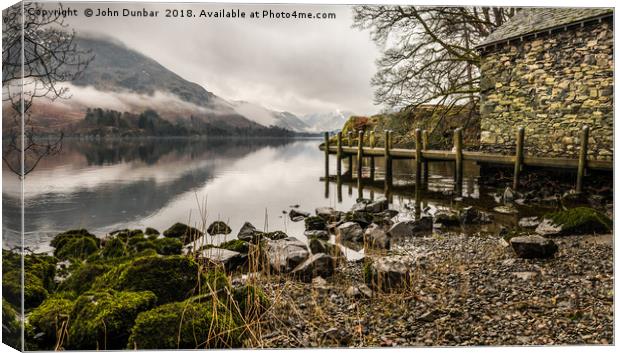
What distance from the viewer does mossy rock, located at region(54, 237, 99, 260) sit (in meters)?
5.57

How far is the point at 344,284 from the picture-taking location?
16.2 ft

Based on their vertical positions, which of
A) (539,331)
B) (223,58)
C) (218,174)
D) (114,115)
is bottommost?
(539,331)

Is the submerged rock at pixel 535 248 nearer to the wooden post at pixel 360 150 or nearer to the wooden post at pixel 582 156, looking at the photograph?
the wooden post at pixel 582 156

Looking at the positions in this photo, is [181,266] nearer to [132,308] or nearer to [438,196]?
[132,308]

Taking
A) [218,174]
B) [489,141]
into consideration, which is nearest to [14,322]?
[218,174]

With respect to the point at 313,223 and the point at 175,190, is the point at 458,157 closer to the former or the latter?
the point at 313,223

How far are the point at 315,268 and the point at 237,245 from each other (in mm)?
1280

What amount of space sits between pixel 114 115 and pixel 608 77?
5.32 meters

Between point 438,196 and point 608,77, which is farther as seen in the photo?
point 438,196

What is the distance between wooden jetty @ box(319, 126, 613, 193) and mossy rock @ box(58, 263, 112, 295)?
4.94 metres

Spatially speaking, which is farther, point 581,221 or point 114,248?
point 114,248

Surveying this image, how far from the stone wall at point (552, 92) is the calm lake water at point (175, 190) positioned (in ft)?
4.19

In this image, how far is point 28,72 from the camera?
12.5 ft

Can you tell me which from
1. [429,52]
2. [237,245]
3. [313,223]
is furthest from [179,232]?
[429,52]
